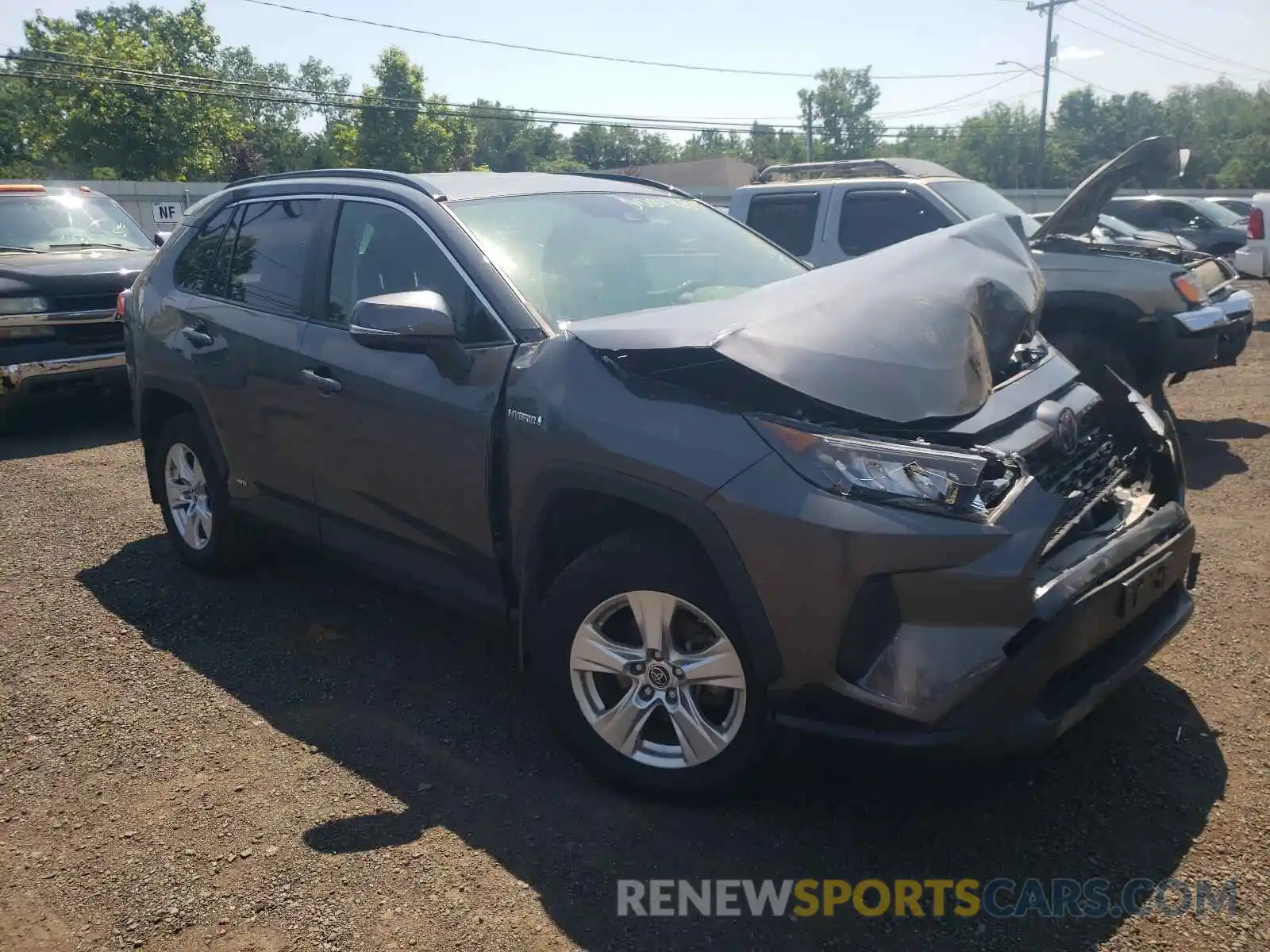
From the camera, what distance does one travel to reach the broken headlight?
8.39 feet

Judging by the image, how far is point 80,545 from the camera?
19.0 ft

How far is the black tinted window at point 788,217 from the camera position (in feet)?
29.9

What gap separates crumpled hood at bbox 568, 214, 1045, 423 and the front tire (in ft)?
1.96

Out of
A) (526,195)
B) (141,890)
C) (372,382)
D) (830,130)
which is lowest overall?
(141,890)

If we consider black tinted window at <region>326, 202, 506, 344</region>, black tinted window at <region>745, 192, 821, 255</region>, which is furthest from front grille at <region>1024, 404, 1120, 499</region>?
black tinted window at <region>745, 192, 821, 255</region>

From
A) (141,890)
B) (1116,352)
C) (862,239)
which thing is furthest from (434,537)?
(862,239)

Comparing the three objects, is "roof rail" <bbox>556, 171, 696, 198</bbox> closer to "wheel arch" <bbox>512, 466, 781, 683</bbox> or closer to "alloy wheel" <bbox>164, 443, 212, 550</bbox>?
"wheel arch" <bbox>512, 466, 781, 683</bbox>

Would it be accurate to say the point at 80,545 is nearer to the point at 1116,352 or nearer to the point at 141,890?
the point at 141,890

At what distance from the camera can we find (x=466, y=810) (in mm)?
3135

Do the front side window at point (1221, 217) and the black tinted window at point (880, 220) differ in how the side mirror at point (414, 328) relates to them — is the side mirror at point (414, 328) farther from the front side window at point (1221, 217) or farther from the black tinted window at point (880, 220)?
the front side window at point (1221, 217)

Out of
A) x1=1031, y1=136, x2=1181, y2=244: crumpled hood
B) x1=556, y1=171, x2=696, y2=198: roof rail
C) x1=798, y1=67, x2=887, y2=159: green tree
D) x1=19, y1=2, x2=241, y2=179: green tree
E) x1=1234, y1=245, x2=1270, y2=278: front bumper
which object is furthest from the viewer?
x1=798, y1=67, x2=887, y2=159: green tree

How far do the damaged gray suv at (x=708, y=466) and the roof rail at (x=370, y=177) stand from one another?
58mm

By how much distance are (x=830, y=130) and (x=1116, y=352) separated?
84897 mm

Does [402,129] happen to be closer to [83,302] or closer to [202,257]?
[83,302]
